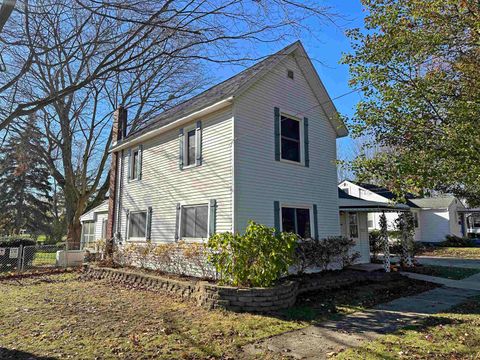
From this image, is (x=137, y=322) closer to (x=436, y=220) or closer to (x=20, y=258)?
(x=20, y=258)

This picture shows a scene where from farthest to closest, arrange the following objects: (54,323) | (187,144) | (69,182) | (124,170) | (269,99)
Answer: (69,182) < (124,170) < (187,144) < (269,99) < (54,323)

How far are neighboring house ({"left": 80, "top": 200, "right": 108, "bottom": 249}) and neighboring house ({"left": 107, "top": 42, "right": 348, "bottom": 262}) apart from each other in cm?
696

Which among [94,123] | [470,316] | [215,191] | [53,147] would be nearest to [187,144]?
[215,191]

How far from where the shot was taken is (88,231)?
24.3m

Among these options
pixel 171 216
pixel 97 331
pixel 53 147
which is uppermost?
pixel 53 147

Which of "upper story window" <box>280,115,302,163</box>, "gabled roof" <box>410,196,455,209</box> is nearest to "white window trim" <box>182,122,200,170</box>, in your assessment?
"upper story window" <box>280,115,302,163</box>

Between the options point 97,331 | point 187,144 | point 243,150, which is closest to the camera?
point 97,331

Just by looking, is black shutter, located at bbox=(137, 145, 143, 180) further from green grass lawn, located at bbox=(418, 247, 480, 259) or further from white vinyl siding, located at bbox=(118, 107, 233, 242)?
green grass lawn, located at bbox=(418, 247, 480, 259)

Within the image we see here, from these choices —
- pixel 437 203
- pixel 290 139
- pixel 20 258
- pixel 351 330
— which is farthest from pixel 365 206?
pixel 437 203

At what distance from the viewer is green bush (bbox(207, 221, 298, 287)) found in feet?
25.1

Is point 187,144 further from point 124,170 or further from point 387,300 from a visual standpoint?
point 387,300

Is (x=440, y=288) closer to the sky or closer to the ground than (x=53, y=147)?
closer to the ground

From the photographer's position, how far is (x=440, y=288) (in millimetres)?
10328

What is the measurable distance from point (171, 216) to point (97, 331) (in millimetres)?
6277
